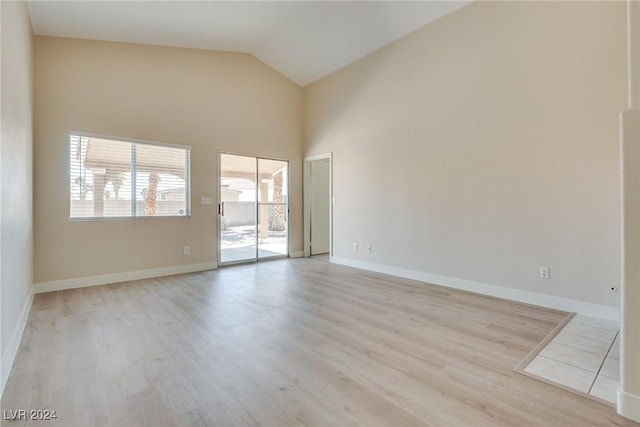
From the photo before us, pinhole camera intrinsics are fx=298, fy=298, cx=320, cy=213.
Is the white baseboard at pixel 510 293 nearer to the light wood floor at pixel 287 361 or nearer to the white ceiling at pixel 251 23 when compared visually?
the light wood floor at pixel 287 361

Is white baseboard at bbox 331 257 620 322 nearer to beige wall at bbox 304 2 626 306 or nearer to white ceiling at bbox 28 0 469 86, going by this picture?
beige wall at bbox 304 2 626 306

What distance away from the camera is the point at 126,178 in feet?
14.8

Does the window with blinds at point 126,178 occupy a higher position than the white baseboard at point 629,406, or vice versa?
the window with blinds at point 126,178

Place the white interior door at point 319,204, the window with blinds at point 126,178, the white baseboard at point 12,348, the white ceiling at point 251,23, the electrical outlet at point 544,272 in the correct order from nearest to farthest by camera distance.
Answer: the white baseboard at point 12,348, the electrical outlet at point 544,272, the white ceiling at point 251,23, the window with blinds at point 126,178, the white interior door at point 319,204

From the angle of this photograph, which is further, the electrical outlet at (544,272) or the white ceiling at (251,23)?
the white ceiling at (251,23)

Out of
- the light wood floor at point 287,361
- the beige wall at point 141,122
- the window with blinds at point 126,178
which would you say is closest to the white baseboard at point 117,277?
the beige wall at point 141,122

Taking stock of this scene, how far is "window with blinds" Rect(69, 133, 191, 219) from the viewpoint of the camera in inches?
163

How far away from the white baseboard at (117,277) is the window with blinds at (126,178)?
0.87 meters

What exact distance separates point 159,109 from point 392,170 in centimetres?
387

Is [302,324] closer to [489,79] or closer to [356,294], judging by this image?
[356,294]

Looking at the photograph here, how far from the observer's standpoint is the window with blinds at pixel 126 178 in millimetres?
4137

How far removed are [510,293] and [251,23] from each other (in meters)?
5.18

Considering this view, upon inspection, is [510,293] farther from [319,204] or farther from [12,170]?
[12,170]
